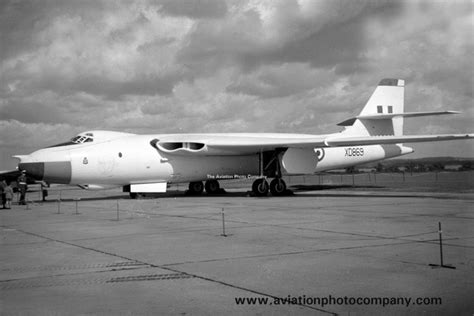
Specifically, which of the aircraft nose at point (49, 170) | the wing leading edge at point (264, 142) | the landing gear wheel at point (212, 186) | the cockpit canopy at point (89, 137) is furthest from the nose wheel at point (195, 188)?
the aircraft nose at point (49, 170)

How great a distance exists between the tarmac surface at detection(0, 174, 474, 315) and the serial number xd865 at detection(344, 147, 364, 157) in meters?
14.8

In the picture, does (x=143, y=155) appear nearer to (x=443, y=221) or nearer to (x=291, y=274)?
(x=443, y=221)

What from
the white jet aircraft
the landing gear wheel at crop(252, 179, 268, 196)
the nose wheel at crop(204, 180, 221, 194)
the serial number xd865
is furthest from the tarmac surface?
the serial number xd865

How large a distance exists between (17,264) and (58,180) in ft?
41.3

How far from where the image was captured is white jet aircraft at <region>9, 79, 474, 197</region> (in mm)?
19625

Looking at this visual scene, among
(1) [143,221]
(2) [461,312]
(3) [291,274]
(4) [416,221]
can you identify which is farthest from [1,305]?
(4) [416,221]

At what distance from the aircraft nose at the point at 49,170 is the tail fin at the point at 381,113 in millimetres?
14309

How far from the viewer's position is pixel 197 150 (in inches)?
866

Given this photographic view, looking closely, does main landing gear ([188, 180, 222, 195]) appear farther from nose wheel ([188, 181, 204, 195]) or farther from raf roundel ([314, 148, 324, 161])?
raf roundel ([314, 148, 324, 161])

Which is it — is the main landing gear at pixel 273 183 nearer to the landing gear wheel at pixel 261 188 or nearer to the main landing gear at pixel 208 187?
the landing gear wheel at pixel 261 188

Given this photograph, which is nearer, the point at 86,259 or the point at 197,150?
the point at 86,259

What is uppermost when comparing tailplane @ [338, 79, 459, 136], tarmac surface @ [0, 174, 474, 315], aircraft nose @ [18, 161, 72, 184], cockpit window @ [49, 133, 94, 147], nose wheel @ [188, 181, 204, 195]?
tailplane @ [338, 79, 459, 136]

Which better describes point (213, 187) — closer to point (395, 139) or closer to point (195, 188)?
point (195, 188)

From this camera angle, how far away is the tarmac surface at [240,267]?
195 inches
